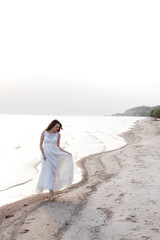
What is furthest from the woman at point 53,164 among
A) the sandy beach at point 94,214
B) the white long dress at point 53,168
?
the sandy beach at point 94,214

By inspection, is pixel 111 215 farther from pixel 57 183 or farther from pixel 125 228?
pixel 57 183

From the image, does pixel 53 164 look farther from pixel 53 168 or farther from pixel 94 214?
pixel 94 214

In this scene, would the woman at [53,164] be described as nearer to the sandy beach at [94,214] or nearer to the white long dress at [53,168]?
the white long dress at [53,168]

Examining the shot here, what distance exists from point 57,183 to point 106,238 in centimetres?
297

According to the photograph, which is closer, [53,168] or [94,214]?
[94,214]

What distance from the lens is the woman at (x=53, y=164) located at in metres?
7.55

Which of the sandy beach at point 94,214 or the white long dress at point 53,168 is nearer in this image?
the sandy beach at point 94,214

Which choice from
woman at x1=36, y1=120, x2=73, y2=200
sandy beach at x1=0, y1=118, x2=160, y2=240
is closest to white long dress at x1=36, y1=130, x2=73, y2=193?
woman at x1=36, y1=120, x2=73, y2=200

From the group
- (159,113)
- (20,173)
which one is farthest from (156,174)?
(159,113)

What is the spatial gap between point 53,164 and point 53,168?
122mm

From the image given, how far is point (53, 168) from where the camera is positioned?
7.68m

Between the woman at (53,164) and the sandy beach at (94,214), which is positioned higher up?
the woman at (53,164)

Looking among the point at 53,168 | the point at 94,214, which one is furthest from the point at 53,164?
the point at 94,214

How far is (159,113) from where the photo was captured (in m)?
101
